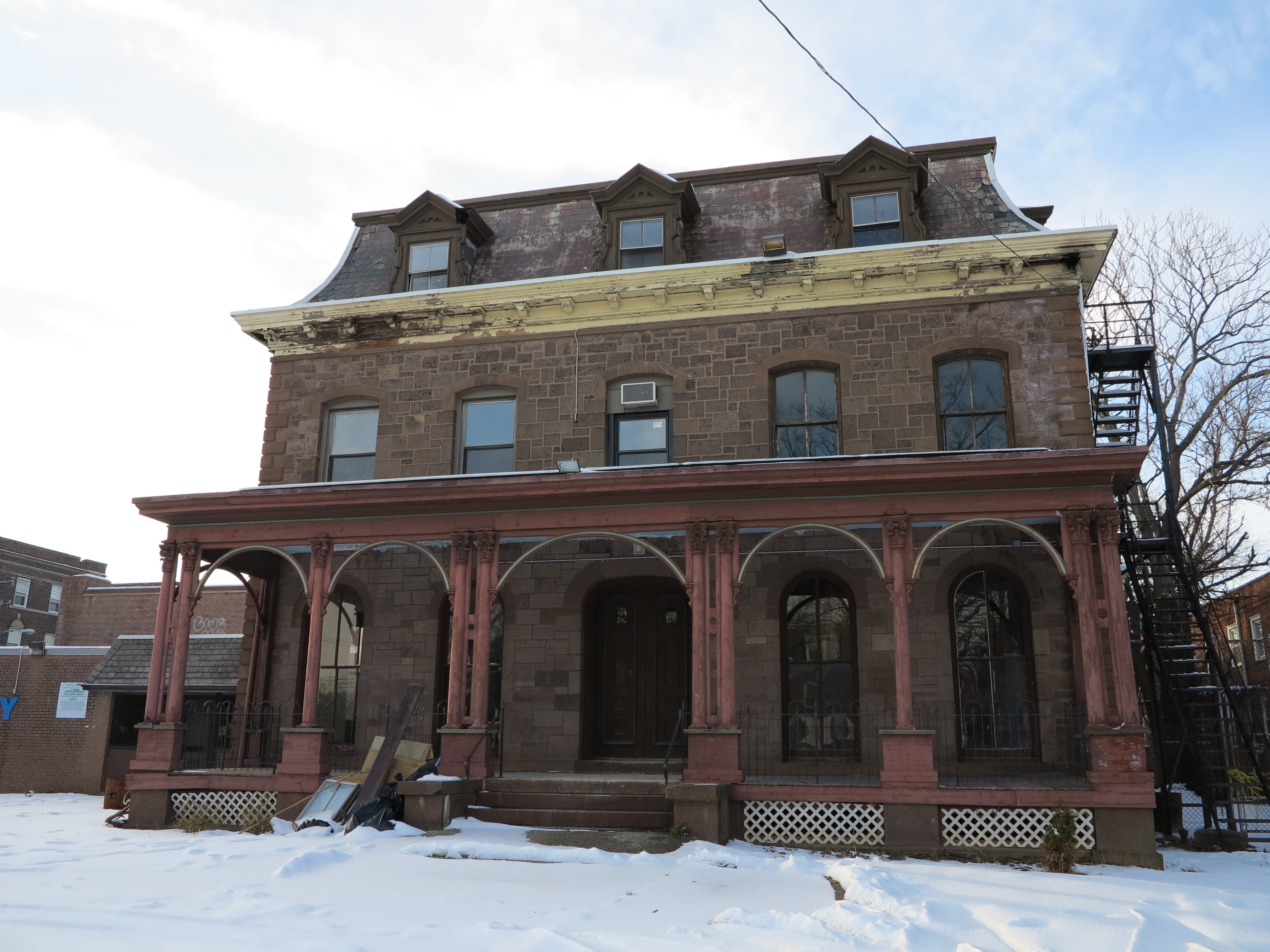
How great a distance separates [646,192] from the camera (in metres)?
17.1

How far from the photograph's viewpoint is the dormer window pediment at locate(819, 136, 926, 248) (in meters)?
16.0

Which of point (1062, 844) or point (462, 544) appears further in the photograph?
point (462, 544)

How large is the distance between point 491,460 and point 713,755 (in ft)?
21.5

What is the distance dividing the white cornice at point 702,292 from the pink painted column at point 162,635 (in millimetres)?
4566

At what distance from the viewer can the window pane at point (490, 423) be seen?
16.5 meters

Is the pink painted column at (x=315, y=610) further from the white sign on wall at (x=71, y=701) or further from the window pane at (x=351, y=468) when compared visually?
the white sign on wall at (x=71, y=701)

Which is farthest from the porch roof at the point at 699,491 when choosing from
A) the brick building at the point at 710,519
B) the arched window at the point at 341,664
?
the arched window at the point at 341,664

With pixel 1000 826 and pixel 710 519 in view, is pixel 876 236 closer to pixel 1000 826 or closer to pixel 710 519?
pixel 710 519

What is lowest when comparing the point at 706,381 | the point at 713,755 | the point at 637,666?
the point at 713,755

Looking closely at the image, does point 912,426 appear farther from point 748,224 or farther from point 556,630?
point 556,630

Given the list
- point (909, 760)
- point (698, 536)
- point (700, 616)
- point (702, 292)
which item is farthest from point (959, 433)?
point (909, 760)

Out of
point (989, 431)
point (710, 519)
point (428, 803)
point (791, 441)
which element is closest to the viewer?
point (428, 803)

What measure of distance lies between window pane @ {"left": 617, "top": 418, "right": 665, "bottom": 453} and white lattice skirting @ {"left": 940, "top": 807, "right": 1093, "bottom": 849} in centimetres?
690

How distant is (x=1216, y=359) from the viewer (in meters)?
22.6
